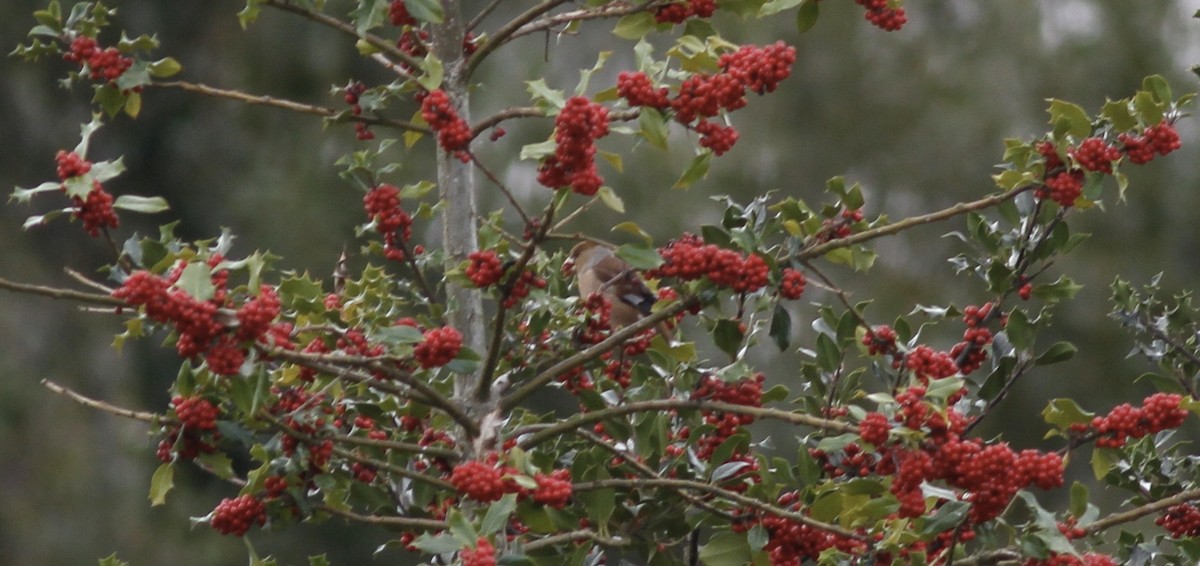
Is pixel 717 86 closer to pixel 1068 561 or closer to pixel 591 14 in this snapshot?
pixel 591 14

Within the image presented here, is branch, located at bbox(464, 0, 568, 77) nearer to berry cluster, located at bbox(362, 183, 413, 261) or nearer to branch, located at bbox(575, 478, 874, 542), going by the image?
berry cluster, located at bbox(362, 183, 413, 261)

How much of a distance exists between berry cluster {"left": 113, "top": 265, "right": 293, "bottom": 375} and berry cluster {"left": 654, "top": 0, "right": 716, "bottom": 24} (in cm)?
86

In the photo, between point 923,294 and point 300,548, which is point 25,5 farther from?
point 923,294

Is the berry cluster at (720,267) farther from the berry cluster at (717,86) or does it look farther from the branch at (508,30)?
the branch at (508,30)

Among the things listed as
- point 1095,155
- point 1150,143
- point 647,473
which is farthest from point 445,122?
point 1150,143

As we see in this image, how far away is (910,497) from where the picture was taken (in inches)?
87.9

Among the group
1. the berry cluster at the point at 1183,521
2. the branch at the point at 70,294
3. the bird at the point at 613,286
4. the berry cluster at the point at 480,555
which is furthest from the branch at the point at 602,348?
the bird at the point at 613,286

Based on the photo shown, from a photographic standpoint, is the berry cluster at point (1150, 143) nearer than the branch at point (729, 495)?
No

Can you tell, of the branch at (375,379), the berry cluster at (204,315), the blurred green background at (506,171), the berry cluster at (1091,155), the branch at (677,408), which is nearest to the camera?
the berry cluster at (204,315)

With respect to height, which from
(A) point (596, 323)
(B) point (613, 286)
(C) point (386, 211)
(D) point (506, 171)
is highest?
(D) point (506, 171)

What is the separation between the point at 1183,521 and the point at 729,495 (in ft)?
3.24

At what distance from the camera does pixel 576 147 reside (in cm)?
216

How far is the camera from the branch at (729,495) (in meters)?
2.36

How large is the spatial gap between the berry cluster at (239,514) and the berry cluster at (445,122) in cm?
69
